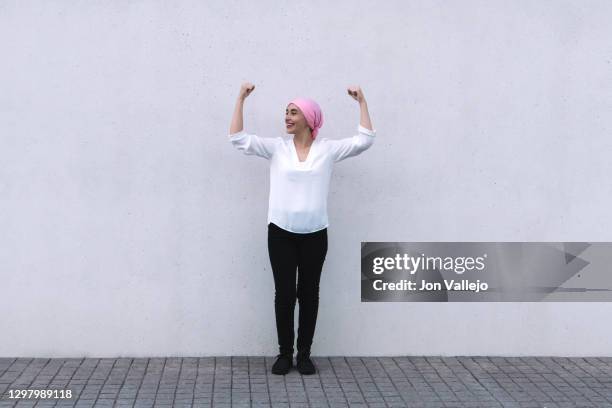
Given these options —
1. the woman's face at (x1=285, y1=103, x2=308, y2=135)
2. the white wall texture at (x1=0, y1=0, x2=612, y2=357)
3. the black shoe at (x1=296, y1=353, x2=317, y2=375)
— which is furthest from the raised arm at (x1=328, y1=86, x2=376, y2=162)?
the black shoe at (x1=296, y1=353, x2=317, y2=375)

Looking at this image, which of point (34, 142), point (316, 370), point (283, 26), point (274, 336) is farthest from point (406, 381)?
point (34, 142)

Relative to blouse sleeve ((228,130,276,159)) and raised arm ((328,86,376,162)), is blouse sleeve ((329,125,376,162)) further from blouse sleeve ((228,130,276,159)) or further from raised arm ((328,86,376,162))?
blouse sleeve ((228,130,276,159))

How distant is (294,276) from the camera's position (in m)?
6.12

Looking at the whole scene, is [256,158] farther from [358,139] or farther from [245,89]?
[358,139]

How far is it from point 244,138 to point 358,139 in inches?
30.2

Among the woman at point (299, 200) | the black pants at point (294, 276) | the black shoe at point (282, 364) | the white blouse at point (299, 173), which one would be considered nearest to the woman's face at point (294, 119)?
the woman at point (299, 200)

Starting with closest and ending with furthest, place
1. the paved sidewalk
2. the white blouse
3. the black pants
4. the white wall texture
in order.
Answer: the paved sidewalk, the white blouse, the black pants, the white wall texture

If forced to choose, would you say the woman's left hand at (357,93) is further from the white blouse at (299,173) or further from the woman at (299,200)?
the white blouse at (299,173)

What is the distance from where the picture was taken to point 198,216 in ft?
21.1

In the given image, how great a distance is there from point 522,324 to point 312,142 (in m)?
2.10

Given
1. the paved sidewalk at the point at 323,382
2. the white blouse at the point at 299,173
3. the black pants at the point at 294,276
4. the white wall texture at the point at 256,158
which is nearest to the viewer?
the paved sidewalk at the point at 323,382

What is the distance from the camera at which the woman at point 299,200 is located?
596cm

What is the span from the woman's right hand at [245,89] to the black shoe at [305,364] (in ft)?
5.95

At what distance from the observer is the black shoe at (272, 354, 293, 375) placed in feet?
20.0
